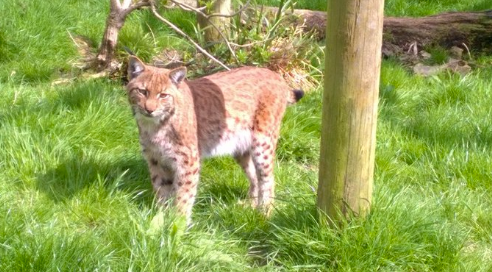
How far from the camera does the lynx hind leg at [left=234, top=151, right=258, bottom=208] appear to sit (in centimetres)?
550

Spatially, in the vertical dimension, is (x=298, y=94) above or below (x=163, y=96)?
below

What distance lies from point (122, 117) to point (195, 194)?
125 cm

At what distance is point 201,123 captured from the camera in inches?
212

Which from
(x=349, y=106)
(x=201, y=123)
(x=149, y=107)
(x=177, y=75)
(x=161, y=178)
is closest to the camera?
(x=349, y=106)

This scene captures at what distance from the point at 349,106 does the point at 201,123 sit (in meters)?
1.53

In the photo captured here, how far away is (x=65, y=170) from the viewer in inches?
205

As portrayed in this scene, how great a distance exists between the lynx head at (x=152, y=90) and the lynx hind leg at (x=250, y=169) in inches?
31.3

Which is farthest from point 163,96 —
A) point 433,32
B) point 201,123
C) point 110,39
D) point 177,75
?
point 433,32

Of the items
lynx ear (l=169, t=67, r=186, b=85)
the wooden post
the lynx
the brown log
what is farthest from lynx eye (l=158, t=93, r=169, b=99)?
the brown log

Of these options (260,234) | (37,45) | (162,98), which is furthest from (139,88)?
(37,45)

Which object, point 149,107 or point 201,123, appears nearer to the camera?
point 149,107

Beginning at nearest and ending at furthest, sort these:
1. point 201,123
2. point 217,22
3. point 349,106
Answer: point 349,106 < point 201,123 < point 217,22

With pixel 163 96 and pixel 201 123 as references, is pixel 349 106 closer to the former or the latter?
pixel 163 96

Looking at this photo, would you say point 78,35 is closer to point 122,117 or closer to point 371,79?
point 122,117
